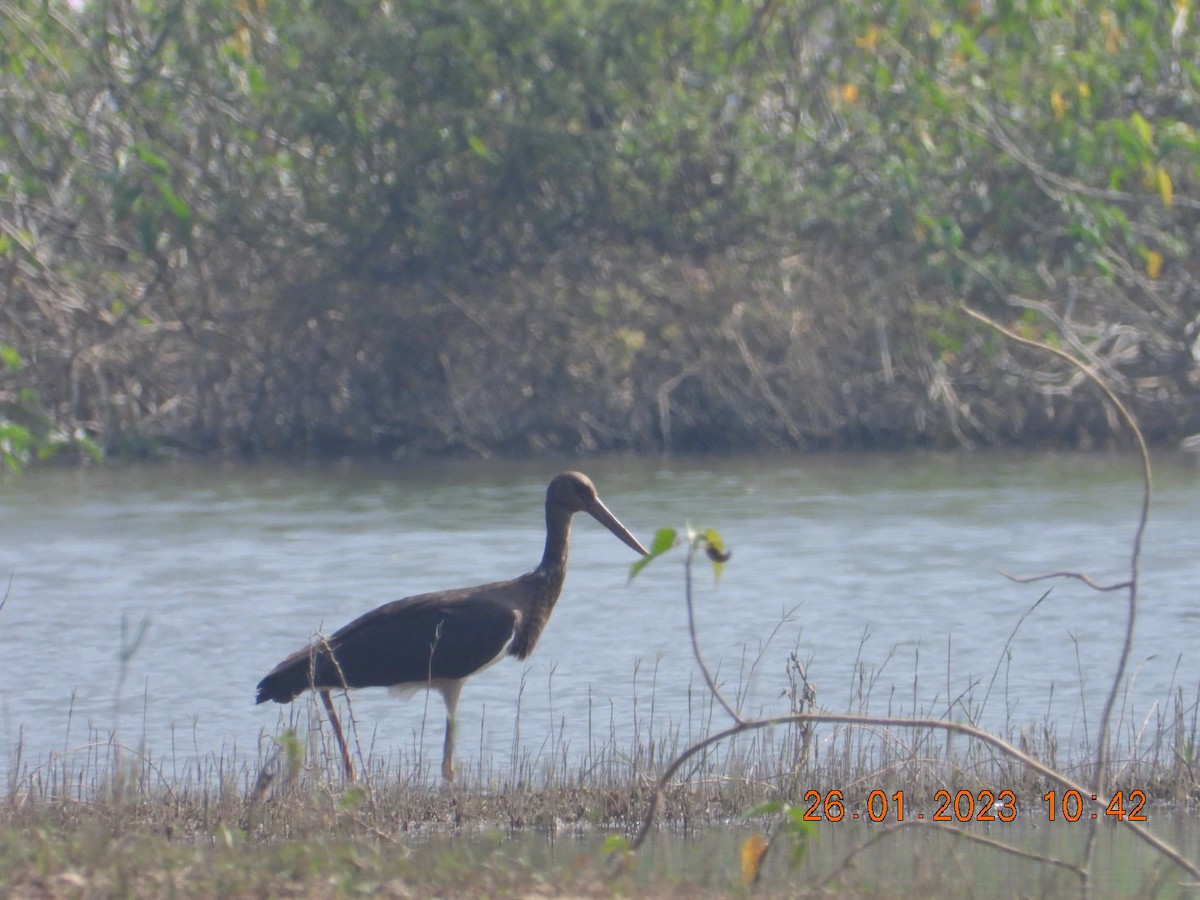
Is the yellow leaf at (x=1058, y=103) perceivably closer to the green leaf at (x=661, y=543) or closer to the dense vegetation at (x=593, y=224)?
the dense vegetation at (x=593, y=224)

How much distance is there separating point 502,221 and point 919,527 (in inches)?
296

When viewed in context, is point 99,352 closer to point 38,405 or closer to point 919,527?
point 38,405

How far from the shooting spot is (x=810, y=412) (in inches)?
845

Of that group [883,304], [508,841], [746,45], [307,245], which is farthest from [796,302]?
[508,841]

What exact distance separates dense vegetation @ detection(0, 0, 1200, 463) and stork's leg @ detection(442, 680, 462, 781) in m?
12.4

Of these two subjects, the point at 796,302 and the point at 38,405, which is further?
the point at 796,302

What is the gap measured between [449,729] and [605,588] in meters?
5.70

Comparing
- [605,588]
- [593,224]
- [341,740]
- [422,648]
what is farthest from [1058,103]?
[341,740]

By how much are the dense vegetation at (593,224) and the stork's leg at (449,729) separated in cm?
1238

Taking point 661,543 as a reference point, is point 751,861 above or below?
below

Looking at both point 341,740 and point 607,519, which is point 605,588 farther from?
point 341,740

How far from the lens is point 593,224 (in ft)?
71.1

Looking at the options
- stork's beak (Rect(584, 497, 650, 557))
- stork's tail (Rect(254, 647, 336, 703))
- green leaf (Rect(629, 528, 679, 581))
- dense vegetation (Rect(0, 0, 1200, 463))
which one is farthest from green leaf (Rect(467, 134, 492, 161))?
green leaf (Rect(629, 528, 679, 581))

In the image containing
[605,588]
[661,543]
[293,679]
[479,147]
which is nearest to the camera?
[661,543]
